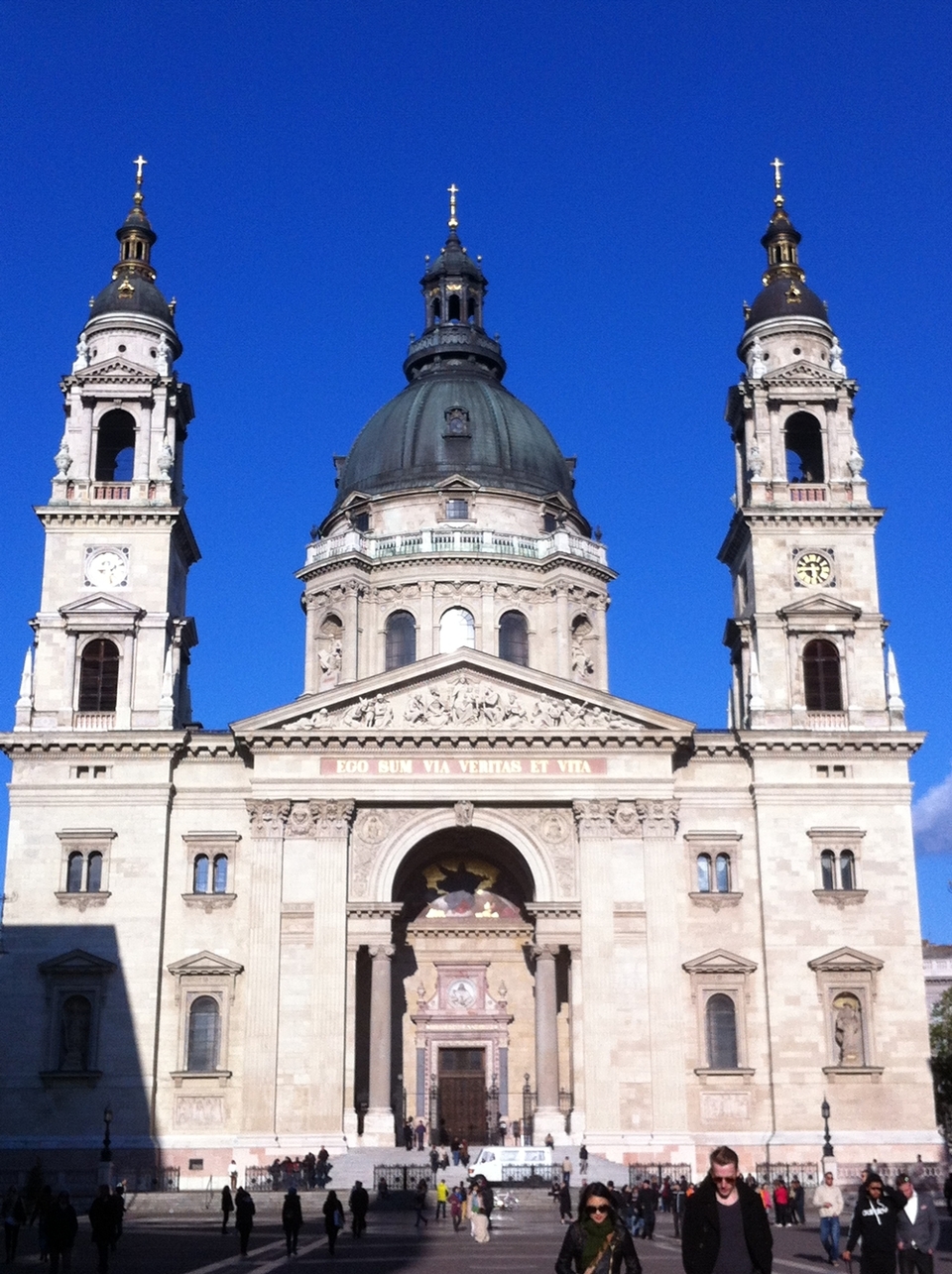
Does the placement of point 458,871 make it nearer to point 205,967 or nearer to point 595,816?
point 595,816

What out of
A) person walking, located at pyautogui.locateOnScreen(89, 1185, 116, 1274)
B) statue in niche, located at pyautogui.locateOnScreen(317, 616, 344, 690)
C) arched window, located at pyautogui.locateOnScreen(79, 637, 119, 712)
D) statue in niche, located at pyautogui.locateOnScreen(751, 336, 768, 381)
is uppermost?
statue in niche, located at pyautogui.locateOnScreen(751, 336, 768, 381)

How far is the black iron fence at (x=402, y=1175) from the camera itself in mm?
46659

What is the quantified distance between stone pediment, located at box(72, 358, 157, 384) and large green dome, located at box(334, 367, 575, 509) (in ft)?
44.0

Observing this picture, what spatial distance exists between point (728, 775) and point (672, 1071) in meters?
9.85

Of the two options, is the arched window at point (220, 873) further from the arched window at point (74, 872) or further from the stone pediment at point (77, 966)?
the arched window at point (74, 872)

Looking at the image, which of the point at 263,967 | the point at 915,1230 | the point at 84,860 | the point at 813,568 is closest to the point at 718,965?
the point at 263,967

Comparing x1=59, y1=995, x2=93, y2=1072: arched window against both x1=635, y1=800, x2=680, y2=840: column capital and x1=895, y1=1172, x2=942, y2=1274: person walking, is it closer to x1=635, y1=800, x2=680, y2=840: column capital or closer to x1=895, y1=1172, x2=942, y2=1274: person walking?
x1=635, y1=800, x2=680, y2=840: column capital

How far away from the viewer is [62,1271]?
26797 millimetres

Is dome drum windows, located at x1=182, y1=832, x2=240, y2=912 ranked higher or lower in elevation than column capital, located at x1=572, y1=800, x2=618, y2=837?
lower

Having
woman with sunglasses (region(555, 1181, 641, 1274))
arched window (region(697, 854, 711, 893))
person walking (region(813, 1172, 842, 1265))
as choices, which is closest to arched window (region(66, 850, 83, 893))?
arched window (region(697, 854, 711, 893))

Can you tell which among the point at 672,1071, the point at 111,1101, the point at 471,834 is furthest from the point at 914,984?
the point at 111,1101

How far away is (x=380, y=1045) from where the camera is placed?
5116 cm

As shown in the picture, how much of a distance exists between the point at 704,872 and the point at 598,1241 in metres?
42.5

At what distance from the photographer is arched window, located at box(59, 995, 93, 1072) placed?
50625mm
